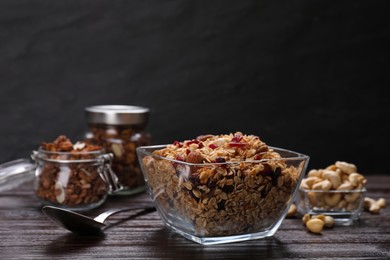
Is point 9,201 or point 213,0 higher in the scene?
point 213,0

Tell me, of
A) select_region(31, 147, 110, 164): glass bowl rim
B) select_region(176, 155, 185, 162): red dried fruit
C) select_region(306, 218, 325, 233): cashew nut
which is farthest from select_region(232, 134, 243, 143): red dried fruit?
select_region(31, 147, 110, 164): glass bowl rim

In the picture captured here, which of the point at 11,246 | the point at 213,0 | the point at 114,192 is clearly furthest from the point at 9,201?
the point at 213,0

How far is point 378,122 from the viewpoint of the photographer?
95.1 inches

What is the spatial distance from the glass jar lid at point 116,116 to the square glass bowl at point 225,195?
0.42 meters

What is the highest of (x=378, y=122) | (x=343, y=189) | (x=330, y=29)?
(x=330, y=29)

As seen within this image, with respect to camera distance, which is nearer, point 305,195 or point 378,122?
point 305,195

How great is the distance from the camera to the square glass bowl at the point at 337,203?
141 cm

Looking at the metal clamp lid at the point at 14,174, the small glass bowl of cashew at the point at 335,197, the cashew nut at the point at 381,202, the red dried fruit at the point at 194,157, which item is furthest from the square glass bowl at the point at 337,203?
the metal clamp lid at the point at 14,174

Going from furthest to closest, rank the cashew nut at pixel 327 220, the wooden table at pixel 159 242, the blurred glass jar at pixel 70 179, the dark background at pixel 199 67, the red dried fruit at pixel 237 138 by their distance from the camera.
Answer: the dark background at pixel 199 67 < the blurred glass jar at pixel 70 179 < the cashew nut at pixel 327 220 < the red dried fruit at pixel 237 138 < the wooden table at pixel 159 242

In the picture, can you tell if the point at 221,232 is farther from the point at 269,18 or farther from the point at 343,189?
the point at 269,18

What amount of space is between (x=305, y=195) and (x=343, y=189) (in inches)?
3.3

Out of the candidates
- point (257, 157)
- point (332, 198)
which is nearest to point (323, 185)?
point (332, 198)

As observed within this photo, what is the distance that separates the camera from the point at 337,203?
142 centimetres

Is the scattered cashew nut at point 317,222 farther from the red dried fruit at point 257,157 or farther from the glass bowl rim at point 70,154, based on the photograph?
the glass bowl rim at point 70,154
